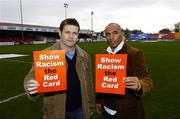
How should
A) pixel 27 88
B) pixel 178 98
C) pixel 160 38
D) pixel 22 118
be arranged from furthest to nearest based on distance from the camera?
pixel 160 38
pixel 178 98
pixel 22 118
pixel 27 88

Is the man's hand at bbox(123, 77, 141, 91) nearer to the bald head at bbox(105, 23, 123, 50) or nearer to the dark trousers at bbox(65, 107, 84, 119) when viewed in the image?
the bald head at bbox(105, 23, 123, 50)

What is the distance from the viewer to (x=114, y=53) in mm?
3939

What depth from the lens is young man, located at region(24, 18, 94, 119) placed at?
12.4 ft

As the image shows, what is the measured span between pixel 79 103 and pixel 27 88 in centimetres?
66

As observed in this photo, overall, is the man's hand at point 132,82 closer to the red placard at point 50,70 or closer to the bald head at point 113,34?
the bald head at point 113,34

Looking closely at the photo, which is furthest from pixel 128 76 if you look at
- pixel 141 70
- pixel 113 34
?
pixel 113 34

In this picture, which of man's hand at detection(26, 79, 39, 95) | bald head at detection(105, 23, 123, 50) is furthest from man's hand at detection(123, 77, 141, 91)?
man's hand at detection(26, 79, 39, 95)

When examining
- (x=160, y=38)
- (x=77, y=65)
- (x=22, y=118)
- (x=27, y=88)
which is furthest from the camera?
(x=160, y=38)

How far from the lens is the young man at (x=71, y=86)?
377 centimetres

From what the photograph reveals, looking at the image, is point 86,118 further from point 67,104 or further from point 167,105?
point 167,105

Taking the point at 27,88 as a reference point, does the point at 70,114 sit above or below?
below

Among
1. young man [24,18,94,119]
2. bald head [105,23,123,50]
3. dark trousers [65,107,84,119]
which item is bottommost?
dark trousers [65,107,84,119]

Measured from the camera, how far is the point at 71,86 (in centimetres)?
388

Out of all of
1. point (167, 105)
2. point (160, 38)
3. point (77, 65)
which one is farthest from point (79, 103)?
point (160, 38)
